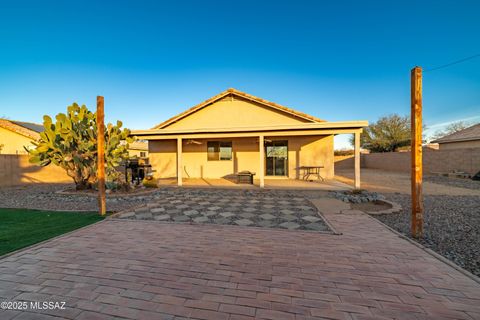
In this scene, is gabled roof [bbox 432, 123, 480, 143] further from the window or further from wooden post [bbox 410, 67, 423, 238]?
the window

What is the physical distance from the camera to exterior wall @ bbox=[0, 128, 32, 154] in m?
17.4

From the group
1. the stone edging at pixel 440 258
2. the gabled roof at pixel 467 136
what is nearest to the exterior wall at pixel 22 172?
the stone edging at pixel 440 258

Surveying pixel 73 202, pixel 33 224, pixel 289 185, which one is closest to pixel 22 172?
pixel 73 202

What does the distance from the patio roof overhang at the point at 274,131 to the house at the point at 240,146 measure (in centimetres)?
160

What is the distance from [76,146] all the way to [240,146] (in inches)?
322

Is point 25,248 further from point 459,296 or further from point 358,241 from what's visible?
point 459,296

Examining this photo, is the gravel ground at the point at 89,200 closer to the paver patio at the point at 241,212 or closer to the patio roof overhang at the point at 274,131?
the paver patio at the point at 241,212

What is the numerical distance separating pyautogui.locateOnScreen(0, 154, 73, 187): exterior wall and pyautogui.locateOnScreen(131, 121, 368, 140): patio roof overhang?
7.32 metres

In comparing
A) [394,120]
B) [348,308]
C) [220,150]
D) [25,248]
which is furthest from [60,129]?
[394,120]

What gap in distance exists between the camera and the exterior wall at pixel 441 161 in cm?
1291

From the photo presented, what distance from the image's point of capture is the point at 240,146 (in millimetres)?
12711

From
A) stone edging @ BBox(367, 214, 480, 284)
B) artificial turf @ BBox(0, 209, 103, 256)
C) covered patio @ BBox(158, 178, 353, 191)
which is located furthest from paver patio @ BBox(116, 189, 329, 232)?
covered patio @ BBox(158, 178, 353, 191)

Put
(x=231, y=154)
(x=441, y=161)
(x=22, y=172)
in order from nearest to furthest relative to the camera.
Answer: (x=22, y=172) → (x=231, y=154) → (x=441, y=161)

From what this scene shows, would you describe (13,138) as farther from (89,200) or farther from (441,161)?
(441,161)
